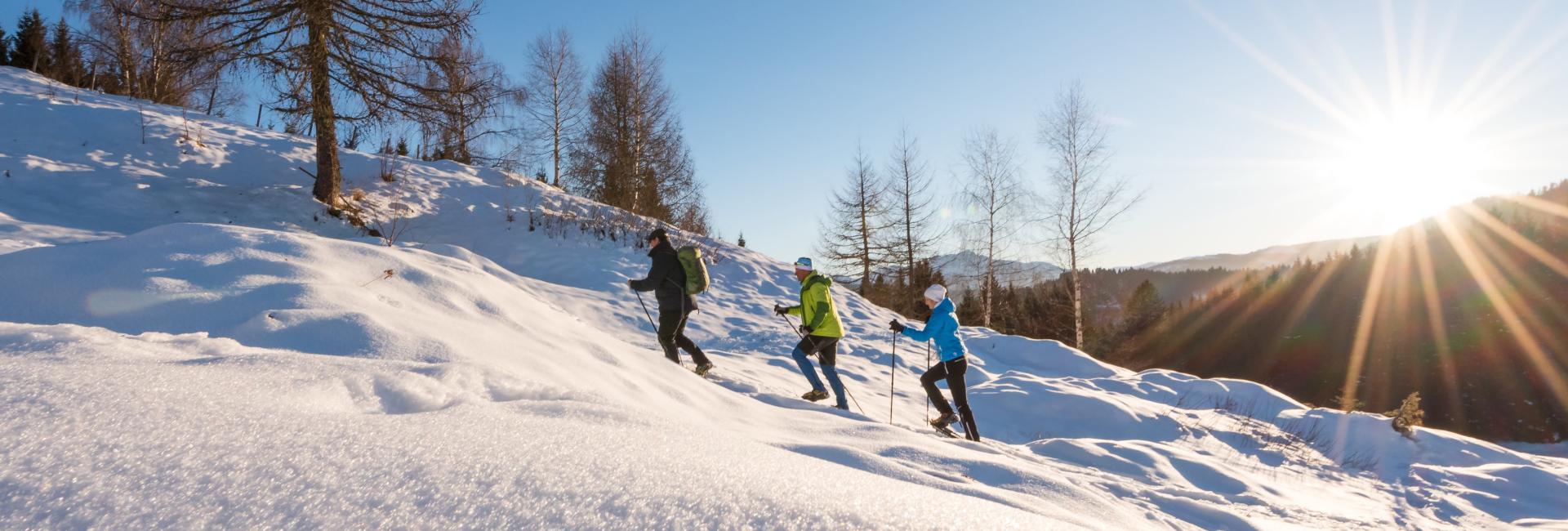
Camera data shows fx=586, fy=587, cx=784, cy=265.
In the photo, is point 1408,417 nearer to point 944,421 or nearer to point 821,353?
point 944,421

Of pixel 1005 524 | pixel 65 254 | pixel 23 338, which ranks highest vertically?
pixel 65 254

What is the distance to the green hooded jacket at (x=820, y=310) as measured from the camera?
19.0 ft

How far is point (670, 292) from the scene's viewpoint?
6117 mm

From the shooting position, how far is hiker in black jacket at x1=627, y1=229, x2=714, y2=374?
6.05m

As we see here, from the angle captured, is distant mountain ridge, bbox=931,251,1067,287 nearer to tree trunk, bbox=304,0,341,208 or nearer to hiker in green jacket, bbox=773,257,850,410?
hiker in green jacket, bbox=773,257,850,410

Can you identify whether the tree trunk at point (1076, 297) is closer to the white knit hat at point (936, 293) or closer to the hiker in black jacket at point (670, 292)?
the white knit hat at point (936, 293)

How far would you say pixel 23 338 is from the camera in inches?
76.7

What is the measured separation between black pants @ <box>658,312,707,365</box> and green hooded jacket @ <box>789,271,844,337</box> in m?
1.17

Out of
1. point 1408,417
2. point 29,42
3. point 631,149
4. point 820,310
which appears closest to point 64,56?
point 29,42

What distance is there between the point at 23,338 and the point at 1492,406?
19.4m

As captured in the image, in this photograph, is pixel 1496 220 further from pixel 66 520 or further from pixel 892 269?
pixel 66 520

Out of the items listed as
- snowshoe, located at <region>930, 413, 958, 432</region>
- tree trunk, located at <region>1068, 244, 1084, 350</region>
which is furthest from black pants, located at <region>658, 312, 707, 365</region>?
tree trunk, located at <region>1068, 244, 1084, 350</region>

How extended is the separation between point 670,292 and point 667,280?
132 mm

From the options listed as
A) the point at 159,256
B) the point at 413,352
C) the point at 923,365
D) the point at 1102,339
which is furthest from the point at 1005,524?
the point at 1102,339
